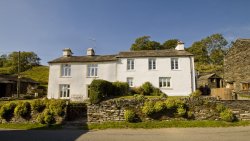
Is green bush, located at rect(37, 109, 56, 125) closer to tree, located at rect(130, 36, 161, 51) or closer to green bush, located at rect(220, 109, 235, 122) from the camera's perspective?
green bush, located at rect(220, 109, 235, 122)

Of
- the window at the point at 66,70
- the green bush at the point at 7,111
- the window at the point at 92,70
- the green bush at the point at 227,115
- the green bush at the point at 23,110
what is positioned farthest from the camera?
the window at the point at 66,70

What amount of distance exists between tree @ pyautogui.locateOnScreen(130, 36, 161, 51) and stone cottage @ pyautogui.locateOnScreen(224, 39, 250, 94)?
111ft

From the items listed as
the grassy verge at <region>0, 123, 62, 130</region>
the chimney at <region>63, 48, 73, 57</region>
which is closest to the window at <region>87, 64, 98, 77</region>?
the chimney at <region>63, 48, 73, 57</region>

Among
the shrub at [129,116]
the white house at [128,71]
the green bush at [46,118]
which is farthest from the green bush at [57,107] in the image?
the white house at [128,71]

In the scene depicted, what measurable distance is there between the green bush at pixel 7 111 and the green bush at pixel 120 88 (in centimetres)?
1143

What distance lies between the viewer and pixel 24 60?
91312 millimetres

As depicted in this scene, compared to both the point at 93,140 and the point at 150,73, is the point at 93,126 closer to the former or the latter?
the point at 93,140

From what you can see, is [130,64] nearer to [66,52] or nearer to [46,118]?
[66,52]

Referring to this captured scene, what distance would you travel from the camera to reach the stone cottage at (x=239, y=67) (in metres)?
28.7

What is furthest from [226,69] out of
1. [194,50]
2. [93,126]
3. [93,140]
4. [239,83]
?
[194,50]

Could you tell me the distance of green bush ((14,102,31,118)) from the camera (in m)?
17.2

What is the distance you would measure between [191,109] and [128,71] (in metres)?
14.4

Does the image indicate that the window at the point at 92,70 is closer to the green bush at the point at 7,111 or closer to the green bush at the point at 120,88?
the green bush at the point at 120,88

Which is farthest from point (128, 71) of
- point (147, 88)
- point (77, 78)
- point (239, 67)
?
point (239, 67)
